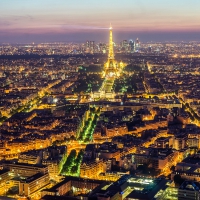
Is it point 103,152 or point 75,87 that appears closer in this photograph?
point 103,152

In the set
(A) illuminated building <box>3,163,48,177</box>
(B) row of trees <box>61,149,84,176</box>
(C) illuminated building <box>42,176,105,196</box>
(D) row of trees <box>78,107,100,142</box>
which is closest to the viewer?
(C) illuminated building <box>42,176,105,196</box>

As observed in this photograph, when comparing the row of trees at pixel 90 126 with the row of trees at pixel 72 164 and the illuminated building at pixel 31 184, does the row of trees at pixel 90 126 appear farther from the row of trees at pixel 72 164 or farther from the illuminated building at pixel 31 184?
the illuminated building at pixel 31 184

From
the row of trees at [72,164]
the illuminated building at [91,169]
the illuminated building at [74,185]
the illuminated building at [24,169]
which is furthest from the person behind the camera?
the row of trees at [72,164]

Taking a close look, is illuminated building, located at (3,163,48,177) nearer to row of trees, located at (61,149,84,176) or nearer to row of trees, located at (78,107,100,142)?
row of trees, located at (61,149,84,176)

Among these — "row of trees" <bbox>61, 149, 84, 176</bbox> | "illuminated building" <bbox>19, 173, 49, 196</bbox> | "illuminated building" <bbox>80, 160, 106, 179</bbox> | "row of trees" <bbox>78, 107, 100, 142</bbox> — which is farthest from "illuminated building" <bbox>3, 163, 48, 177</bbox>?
"row of trees" <bbox>78, 107, 100, 142</bbox>

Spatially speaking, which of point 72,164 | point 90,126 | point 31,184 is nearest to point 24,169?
point 31,184

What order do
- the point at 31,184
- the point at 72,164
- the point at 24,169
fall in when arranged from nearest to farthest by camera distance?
the point at 31,184, the point at 24,169, the point at 72,164

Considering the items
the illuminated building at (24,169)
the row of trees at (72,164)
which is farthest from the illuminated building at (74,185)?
the row of trees at (72,164)

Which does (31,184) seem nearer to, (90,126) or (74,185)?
(74,185)

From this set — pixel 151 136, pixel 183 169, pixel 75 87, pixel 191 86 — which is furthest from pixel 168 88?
pixel 183 169

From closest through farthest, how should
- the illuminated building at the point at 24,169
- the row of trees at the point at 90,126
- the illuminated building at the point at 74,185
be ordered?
1. the illuminated building at the point at 74,185
2. the illuminated building at the point at 24,169
3. the row of trees at the point at 90,126

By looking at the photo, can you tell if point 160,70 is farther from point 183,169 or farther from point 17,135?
point 183,169
